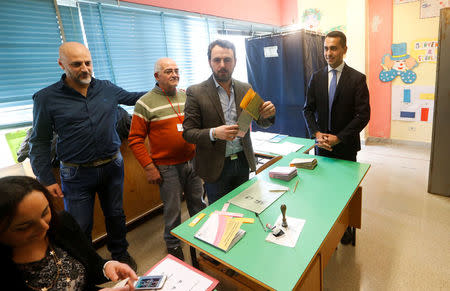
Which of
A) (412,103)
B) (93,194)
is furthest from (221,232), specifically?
(412,103)

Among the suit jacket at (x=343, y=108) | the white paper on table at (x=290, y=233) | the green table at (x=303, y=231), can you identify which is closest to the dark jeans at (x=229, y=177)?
the green table at (x=303, y=231)

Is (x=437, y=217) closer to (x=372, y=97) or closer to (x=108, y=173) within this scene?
(x=372, y=97)

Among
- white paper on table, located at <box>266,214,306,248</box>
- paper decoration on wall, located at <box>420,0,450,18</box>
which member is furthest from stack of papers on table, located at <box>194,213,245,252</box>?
paper decoration on wall, located at <box>420,0,450,18</box>

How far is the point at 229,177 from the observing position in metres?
1.85

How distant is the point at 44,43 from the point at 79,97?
38.7 inches

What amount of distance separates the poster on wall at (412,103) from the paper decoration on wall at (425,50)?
17.4 inches

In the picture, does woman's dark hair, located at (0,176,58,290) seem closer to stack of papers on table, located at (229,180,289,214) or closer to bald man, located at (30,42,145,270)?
bald man, located at (30,42,145,270)

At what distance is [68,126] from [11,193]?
3.26 ft

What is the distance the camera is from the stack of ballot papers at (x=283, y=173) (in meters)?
1.79

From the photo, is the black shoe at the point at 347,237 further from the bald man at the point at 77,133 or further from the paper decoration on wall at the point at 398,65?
the paper decoration on wall at the point at 398,65

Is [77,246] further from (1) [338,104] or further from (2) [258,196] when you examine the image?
(1) [338,104]

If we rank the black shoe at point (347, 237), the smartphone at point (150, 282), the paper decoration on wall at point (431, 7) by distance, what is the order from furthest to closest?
the paper decoration on wall at point (431, 7) → the black shoe at point (347, 237) → the smartphone at point (150, 282)

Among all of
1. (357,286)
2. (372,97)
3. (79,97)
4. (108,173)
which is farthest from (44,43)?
(372,97)

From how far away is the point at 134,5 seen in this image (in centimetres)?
282
